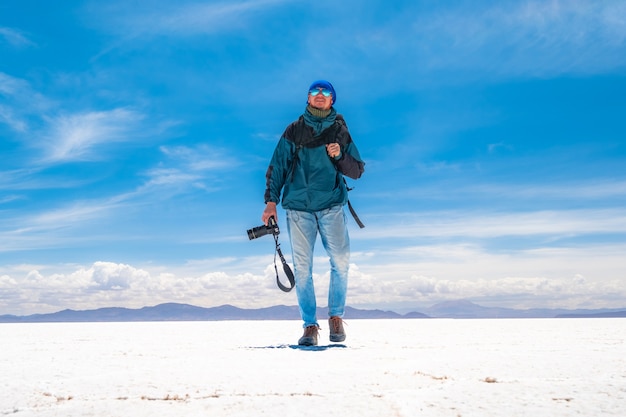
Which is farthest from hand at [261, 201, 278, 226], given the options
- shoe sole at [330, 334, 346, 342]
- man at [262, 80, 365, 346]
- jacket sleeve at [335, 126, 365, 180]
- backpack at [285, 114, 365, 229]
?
shoe sole at [330, 334, 346, 342]

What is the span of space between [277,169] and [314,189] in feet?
1.34

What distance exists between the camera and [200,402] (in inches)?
81.7

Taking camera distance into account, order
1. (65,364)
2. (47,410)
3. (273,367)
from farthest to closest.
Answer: (65,364), (273,367), (47,410)

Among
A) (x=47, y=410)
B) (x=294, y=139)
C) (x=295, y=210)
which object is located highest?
(x=294, y=139)

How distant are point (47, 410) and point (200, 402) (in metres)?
0.57

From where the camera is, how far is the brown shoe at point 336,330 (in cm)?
472

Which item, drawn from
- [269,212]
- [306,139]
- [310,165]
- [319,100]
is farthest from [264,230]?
[319,100]

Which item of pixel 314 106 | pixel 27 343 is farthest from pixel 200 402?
pixel 27 343

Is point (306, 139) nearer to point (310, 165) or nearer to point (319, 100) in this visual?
point (310, 165)

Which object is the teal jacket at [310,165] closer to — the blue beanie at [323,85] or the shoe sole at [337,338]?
the blue beanie at [323,85]

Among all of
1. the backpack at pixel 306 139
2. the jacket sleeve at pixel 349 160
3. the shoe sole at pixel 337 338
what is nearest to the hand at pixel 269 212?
the backpack at pixel 306 139

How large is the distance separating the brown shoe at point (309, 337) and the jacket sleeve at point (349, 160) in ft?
4.81

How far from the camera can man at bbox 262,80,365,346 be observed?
4.83m

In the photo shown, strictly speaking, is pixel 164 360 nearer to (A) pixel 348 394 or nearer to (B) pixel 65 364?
(B) pixel 65 364
